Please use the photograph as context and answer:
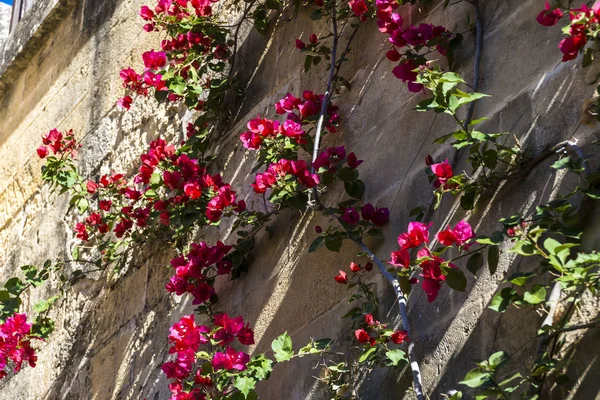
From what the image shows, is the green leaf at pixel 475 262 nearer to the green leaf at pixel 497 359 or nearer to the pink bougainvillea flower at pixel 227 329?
the green leaf at pixel 497 359

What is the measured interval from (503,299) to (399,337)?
1.11ft

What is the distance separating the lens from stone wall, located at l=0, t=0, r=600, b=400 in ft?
7.09

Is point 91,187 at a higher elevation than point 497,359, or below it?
higher

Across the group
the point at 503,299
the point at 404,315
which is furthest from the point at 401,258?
the point at 503,299

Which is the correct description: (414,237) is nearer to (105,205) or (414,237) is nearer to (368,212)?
(368,212)

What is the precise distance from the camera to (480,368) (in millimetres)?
1912

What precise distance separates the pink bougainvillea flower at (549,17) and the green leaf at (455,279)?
1.66 feet

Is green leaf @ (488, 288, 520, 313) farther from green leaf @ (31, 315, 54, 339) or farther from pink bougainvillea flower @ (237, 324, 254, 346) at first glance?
green leaf @ (31, 315, 54, 339)

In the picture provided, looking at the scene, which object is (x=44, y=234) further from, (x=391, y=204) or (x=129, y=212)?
(x=391, y=204)

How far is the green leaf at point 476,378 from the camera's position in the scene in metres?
1.89

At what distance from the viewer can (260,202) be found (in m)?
3.12

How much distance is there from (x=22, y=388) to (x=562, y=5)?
2.90 metres

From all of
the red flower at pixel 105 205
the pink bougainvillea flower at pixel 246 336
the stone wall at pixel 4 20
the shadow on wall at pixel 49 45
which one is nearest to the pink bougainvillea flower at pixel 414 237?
the pink bougainvillea flower at pixel 246 336

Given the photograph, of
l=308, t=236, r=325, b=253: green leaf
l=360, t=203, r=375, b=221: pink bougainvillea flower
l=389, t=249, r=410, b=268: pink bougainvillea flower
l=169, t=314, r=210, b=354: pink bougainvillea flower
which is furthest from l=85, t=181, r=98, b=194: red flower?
l=389, t=249, r=410, b=268: pink bougainvillea flower
